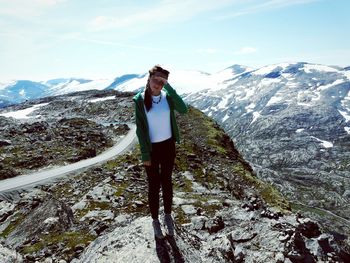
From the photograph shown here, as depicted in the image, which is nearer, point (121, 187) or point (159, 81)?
point (159, 81)

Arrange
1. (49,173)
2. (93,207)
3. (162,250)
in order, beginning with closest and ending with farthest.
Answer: (162,250) → (93,207) → (49,173)

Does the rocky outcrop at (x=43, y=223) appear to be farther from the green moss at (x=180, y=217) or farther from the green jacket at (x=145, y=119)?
the green jacket at (x=145, y=119)

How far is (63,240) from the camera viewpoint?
631 inches

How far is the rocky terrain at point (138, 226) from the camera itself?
11711 mm

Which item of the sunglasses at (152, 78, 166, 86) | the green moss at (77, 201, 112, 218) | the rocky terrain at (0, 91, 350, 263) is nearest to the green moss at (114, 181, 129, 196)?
the rocky terrain at (0, 91, 350, 263)

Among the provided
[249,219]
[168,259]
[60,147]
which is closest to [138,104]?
[168,259]

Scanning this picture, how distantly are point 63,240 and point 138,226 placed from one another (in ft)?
19.3

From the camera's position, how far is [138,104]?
960 cm

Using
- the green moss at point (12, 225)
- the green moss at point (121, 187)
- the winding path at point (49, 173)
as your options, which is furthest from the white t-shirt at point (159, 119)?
the winding path at point (49, 173)

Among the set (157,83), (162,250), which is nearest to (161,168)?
(162,250)

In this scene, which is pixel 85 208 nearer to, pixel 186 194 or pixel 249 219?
pixel 186 194

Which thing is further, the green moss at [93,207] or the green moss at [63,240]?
the green moss at [93,207]

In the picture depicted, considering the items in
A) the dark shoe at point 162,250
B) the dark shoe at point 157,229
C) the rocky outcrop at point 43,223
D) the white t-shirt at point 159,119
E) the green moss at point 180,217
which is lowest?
the green moss at point 180,217

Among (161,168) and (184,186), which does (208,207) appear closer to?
(184,186)
